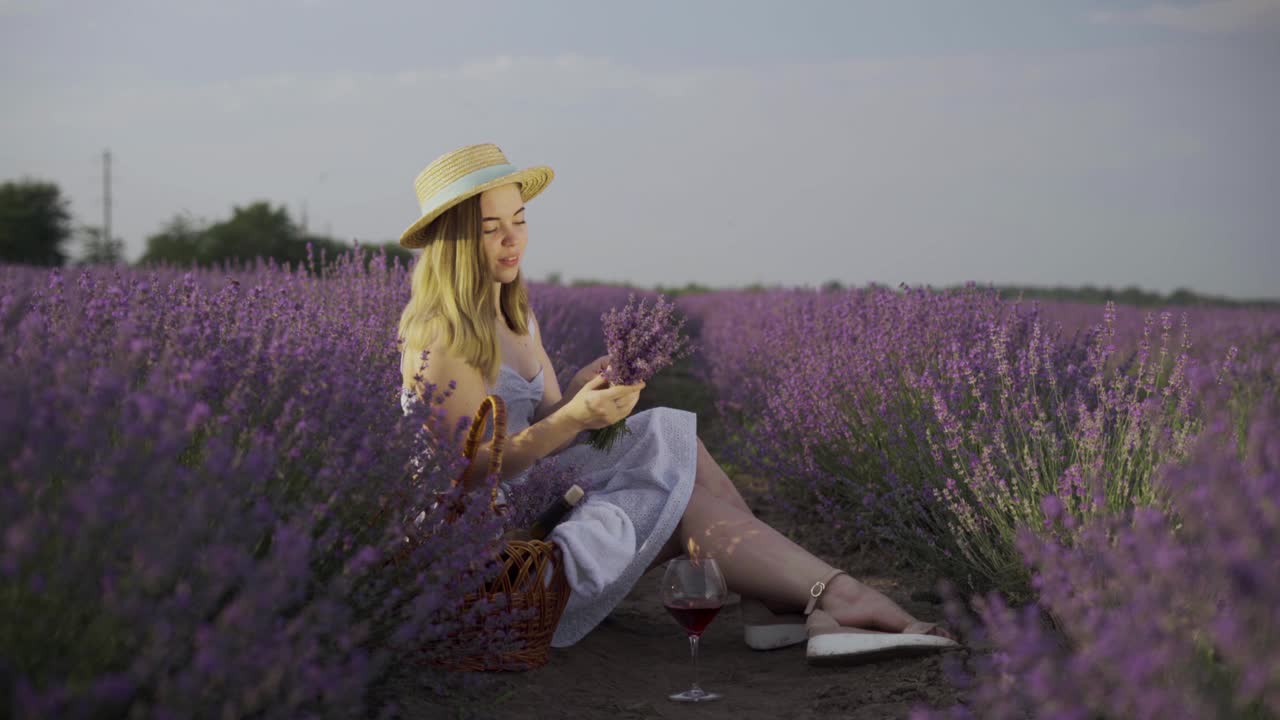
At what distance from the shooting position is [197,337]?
2.15 meters

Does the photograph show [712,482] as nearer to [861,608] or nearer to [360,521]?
[861,608]

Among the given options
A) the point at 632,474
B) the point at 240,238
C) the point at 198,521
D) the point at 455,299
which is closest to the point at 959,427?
the point at 632,474

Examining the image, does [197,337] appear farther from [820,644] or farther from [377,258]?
[377,258]

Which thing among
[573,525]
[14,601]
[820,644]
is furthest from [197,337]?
[820,644]

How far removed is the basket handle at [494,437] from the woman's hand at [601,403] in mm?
203

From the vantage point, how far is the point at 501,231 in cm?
303

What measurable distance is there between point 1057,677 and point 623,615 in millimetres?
2294

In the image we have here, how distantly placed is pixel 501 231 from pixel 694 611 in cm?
124

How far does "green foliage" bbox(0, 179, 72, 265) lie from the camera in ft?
79.2

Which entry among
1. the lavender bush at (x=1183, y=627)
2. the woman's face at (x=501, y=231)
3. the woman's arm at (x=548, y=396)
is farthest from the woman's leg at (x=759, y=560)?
the lavender bush at (x=1183, y=627)

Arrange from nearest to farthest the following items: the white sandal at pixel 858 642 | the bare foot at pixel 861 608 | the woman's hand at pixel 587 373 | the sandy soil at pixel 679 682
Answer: the sandy soil at pixel 679 682 < the white sandal at pixel 858 642 < the bare foot at pixel 861 608 < the woman's hand at pixel 587 373

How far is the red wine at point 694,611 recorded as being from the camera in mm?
2551

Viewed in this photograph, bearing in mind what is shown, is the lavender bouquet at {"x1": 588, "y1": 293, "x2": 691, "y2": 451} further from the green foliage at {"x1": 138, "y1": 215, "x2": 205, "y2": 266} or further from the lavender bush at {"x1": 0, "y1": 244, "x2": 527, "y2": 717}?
the green foliage at {"x1": 138, "y1": 215, "x2": 205, "y2": 266}

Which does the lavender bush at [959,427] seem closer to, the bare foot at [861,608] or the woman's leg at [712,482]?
the bare foot at [861,608]
